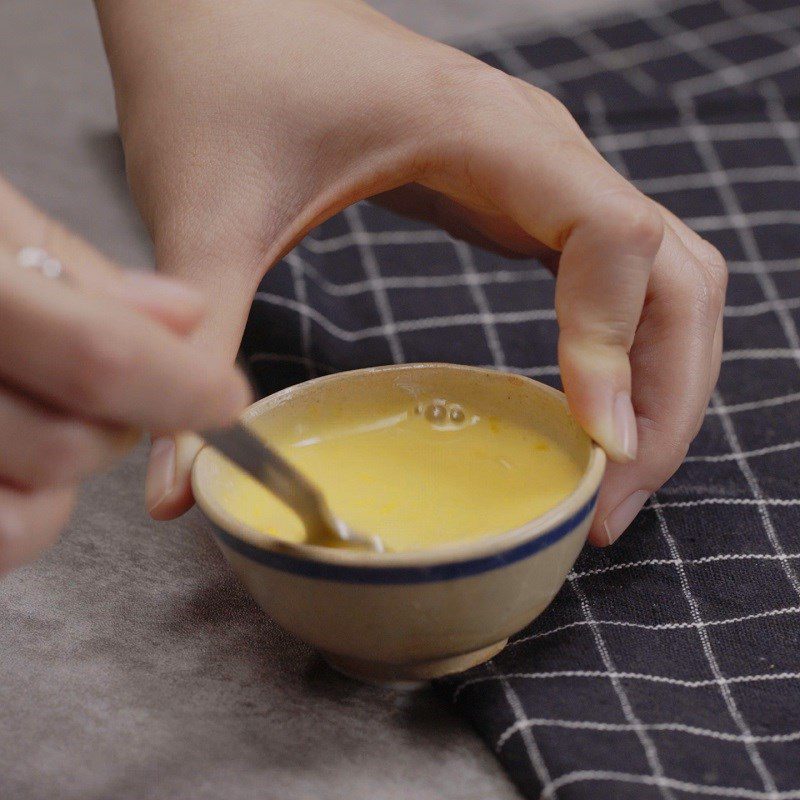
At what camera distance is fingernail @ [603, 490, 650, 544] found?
2.94ft

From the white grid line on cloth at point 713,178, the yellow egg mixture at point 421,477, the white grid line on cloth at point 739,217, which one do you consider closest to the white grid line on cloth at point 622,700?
the yellow egg mixture at point 421,477

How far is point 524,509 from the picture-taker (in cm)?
79

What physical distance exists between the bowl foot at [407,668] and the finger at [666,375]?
159mm

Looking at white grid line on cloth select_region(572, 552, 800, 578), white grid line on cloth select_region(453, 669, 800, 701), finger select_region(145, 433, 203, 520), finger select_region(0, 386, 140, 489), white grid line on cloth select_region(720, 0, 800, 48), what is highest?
finger select_region(0, 386, 140, 489)

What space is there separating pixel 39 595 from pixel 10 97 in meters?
1.14

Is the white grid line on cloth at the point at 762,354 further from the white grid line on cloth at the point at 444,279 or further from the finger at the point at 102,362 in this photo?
the finger at the point at 102,362

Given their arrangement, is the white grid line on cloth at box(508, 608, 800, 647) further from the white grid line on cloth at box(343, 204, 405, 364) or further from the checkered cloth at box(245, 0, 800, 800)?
the white grid line on cloth at box(343, 204, 405, 364)

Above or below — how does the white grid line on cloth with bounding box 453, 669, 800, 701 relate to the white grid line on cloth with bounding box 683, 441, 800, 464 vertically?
above

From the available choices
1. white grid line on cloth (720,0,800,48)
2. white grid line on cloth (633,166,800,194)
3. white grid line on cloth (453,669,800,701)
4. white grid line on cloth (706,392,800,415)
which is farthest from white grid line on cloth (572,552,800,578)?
white grid line on cloth (720,0,800,48)

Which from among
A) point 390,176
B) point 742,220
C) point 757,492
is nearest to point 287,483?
point 390,176

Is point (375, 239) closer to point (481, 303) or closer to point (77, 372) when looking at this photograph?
point (481, 303)

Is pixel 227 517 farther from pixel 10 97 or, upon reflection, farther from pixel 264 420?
pixel 10 97

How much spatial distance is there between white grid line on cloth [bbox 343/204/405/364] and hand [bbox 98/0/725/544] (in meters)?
0.23

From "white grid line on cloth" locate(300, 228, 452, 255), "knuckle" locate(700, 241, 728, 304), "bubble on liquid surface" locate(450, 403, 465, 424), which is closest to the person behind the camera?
"bubble on liquid surface" locate(450, 403, 465, 424)
